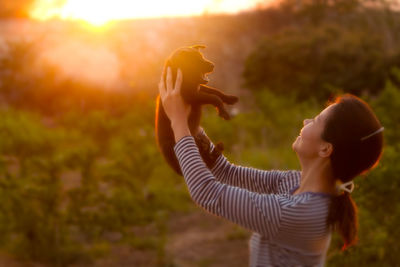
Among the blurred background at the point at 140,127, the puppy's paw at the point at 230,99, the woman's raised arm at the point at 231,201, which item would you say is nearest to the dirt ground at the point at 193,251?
the blurred background at the point at 140,127

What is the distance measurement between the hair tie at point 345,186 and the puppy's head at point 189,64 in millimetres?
518

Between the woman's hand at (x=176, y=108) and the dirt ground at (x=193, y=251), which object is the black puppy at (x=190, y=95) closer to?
the woman's hand at (x=176, y=108)

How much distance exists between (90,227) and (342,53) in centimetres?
1424

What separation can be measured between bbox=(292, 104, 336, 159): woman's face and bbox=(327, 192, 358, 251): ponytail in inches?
5.9

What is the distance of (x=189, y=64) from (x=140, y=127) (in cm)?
1052

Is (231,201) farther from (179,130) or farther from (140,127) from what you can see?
(140,127)

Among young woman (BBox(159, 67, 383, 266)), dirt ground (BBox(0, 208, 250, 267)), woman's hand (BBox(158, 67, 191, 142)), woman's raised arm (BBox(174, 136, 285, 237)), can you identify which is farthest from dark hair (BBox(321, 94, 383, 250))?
dirt ground (BBox(0, 208, 250, 267))

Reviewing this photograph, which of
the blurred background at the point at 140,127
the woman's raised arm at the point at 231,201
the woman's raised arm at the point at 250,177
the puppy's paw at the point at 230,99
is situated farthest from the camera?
the blurred background at the point at 140,127

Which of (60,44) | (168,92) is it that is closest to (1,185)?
(168,92)

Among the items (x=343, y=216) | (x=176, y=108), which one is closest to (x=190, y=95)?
(x=176, y=108)

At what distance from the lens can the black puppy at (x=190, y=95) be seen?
5.02ft

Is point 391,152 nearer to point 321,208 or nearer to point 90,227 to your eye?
point 321,208

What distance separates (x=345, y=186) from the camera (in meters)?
1.50

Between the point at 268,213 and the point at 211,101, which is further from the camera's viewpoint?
the point at 211,101
